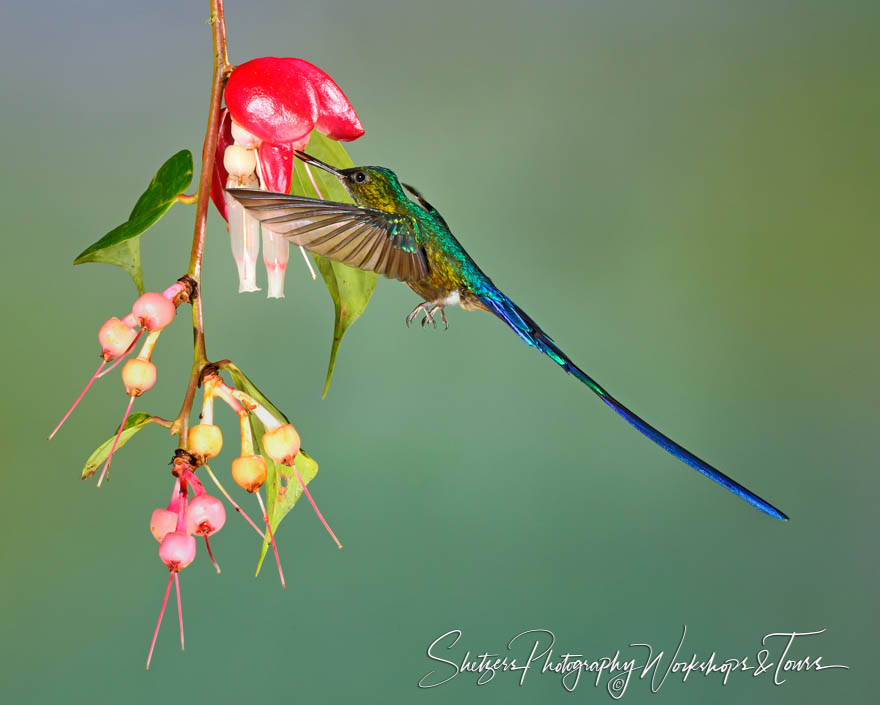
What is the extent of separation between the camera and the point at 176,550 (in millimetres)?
344

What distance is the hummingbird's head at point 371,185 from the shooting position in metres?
0.50

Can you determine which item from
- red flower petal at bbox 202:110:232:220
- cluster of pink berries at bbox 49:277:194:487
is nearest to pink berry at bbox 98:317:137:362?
cluster of pink berries at bbox 49:277:194:487

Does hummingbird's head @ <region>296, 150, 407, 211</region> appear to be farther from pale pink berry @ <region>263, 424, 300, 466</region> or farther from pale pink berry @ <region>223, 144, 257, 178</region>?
pale pink berry @ <region>263, 424, 300, 466</region>

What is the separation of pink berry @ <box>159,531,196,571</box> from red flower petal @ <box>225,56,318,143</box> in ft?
0.66

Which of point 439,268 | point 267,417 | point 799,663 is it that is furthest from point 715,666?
point 267,417

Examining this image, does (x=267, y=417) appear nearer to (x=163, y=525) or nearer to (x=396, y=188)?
(x=163, y=525)

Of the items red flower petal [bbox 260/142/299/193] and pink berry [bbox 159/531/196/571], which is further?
red flower petal [bbox 260/142/299/193]

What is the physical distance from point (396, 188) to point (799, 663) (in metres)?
1.20

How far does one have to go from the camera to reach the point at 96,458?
1.29ft

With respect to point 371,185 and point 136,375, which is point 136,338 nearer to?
point 136,375

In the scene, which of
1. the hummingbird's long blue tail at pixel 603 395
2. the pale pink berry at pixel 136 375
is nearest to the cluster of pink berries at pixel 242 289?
the pale pink berry at pixel 136 375

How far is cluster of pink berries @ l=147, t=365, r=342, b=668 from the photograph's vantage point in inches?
13.8

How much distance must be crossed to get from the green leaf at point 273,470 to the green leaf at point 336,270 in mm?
66

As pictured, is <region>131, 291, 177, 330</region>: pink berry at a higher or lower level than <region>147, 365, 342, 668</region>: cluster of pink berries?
higher
